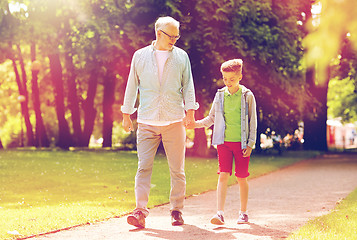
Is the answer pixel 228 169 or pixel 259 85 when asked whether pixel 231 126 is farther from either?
pixel 259 85

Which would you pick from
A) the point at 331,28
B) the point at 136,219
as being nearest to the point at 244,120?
the point at 331,28

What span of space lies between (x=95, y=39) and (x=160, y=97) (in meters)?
16.0

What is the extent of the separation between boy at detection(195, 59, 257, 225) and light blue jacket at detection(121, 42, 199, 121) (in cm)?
36

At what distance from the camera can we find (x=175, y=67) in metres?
5.95

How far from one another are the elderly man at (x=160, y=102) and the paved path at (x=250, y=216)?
1.23 ft

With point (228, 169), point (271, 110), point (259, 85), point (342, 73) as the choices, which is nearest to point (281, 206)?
point (228, 169)

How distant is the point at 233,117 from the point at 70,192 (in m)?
4.46

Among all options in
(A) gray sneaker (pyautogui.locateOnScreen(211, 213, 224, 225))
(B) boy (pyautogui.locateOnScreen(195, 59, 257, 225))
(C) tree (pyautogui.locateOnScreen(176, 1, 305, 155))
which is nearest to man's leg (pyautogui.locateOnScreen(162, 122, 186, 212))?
(B) boy (pyautogui.locateOnScreen(195, 59, 257, 225))

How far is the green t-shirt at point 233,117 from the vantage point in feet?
20.4

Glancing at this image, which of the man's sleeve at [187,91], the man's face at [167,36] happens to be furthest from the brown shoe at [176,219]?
the man's face at [167,36]

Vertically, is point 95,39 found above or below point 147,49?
above

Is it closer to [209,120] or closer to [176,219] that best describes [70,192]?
[176,219]

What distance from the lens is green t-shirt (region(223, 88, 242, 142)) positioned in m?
6.21

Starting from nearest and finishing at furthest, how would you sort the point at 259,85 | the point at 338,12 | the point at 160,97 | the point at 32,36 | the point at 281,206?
the point at 338,12 → the point at 160,97 → the point at 281,206 → the point at 259,85 → the point at 32,36
